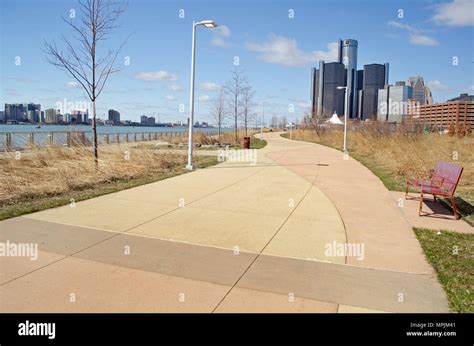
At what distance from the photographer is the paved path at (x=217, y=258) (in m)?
3.47

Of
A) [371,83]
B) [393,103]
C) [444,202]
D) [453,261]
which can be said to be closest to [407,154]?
[444,202]

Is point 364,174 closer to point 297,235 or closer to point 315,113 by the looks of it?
point 297,235

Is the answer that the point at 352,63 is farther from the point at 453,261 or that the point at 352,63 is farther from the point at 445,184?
the point at 453,261

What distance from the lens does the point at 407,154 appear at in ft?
50.6

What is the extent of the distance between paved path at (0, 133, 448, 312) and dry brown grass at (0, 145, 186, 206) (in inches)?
63.1

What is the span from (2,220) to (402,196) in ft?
30.1

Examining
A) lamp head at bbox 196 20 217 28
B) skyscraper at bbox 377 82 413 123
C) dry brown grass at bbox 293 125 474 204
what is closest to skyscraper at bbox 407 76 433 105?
skyscraper at bbox 377 82 413 123

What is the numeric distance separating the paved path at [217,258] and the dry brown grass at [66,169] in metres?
1.60

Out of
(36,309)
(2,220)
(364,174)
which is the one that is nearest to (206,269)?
(36,309)

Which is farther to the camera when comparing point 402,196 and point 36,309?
point 402,196

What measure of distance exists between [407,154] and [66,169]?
13927 millimetres

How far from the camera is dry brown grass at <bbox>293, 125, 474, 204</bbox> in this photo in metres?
12.2

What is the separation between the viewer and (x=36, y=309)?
10.6ft

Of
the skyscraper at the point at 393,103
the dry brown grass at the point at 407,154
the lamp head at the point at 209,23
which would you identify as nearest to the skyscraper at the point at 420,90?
the skyscraper at the point at 393,103
